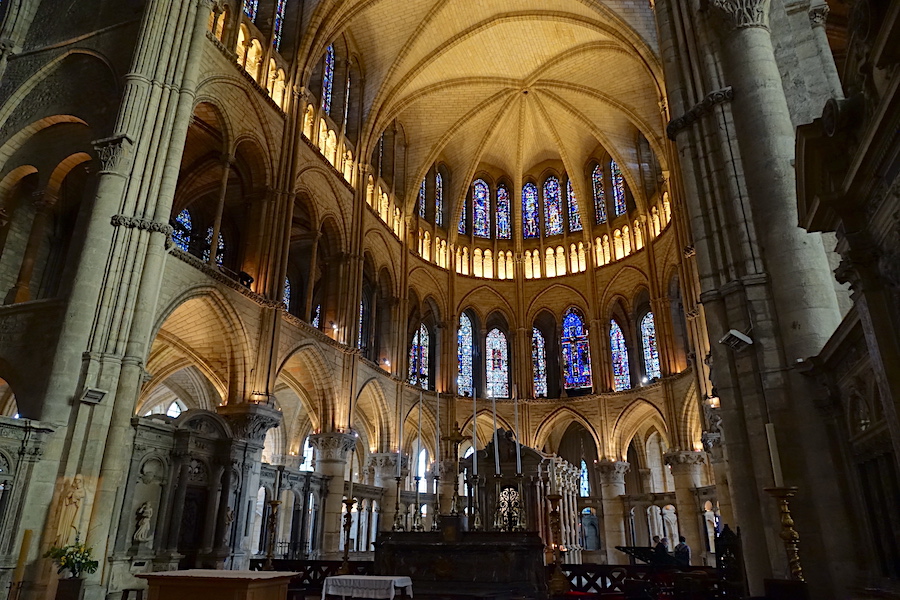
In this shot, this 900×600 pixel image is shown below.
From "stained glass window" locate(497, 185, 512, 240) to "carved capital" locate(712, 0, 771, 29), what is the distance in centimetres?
2459

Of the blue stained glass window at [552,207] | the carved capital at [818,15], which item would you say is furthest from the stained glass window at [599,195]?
the carved capital at [818,15]

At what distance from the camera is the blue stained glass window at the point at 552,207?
34375 millimetres

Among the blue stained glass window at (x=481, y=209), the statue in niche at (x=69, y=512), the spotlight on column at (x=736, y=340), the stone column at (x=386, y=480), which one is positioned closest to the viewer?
the spotlight on column at (x=736, y=340)

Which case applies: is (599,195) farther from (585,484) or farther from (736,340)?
(736,340)

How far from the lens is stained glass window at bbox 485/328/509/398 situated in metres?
32.5

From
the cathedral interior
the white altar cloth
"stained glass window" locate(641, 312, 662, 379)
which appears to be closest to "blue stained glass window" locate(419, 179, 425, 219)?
the cathedral interior

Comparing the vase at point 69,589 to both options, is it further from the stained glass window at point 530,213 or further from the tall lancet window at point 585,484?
the stained glass window at point 530,213

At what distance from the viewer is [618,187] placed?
3250 centimetres

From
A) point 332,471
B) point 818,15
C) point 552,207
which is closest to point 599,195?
point 552,207

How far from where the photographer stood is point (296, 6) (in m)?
22.5

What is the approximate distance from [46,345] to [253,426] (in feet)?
17.6

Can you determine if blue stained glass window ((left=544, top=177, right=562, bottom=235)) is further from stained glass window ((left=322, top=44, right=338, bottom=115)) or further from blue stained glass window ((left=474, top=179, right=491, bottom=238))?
stained glass window ((left=322, top=44, right=338, bottom=115))

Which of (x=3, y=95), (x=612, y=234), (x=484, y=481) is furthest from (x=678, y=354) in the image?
(x=3, y=95)

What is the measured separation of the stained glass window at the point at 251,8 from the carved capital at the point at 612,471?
78.1 feet
